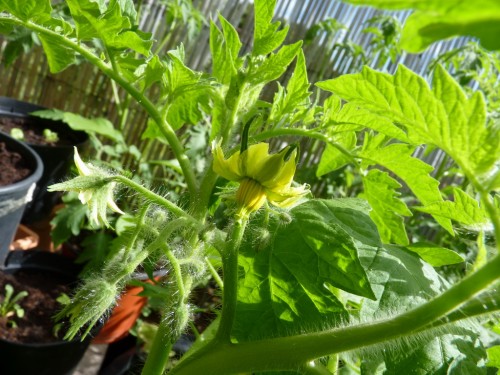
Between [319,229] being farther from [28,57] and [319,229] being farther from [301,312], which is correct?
[28,57]

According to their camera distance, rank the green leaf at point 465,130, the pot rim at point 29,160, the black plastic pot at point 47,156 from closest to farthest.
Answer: the green leaf at point 465,130, the pot rim at point 29,160, the black plastic pot at point 47,156

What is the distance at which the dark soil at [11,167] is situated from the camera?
1.76 m

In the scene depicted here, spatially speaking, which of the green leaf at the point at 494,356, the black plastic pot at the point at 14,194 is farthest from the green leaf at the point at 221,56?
the black plastic pot at the point at 14,194

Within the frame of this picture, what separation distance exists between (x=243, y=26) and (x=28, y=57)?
4.55ft

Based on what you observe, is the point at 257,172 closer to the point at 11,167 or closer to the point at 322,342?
the point at 322,342

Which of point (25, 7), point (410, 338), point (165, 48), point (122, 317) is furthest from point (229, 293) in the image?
point (165, 48)

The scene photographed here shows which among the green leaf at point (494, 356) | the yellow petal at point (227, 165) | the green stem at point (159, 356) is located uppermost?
the yellow petal at point (227, 165)

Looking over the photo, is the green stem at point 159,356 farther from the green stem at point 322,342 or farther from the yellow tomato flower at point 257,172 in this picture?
the yellow tomato flower at point 257,172

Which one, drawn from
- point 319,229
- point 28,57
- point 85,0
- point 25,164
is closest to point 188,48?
point 28,57

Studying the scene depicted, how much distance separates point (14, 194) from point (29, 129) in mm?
826

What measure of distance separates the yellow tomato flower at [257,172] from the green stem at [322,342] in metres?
0.14

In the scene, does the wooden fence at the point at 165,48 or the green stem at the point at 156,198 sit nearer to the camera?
the green stem at the point at 156,198

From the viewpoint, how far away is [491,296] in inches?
15.8

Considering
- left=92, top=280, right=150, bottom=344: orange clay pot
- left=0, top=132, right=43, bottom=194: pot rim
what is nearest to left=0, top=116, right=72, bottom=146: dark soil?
left=0, top=132, right=43, bottom=194: pot rim
